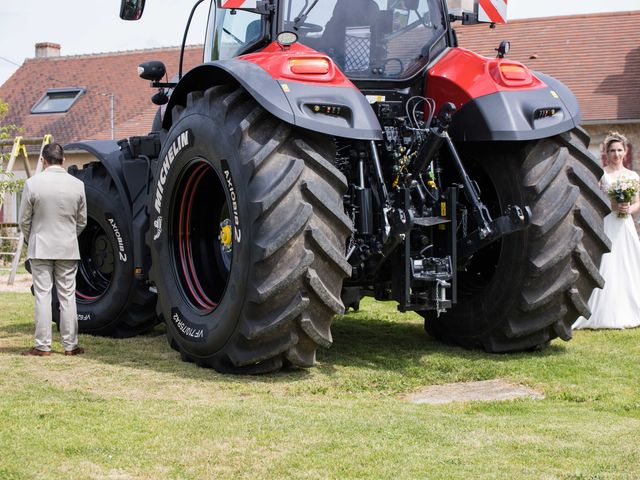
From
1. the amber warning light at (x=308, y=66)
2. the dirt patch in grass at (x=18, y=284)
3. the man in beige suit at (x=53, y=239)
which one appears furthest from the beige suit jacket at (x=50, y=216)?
the dirt patch in grass at (x=18, y=284)

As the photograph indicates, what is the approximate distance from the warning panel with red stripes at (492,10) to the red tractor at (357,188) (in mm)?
34

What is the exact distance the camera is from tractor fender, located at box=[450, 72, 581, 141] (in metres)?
6.53

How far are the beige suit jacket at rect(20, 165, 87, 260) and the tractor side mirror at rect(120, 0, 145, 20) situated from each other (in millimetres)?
1334

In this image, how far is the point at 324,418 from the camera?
496 cm

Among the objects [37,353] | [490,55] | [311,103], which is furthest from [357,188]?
[490,55]

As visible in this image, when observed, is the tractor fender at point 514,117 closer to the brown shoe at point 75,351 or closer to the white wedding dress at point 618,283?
the white wedding dress at point 618,283

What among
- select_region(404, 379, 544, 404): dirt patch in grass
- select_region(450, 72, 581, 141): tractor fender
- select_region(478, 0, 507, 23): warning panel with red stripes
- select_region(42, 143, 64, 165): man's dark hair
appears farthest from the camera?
select_region(478, 0, 507, 23): warning panel with red stripes

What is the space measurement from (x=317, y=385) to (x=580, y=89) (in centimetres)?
1930

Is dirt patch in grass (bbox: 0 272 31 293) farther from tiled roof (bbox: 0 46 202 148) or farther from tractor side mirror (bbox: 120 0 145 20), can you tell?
tiled roof (bbox: 0 46 202 148)

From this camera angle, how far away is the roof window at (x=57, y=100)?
33.8m

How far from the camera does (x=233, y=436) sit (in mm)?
4605

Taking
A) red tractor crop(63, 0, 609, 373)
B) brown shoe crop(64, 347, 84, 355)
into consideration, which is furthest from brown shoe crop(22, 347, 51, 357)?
red tractor crop(63, 0, 609, 373)

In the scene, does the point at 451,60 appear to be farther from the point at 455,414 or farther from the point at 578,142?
the point at 455,414

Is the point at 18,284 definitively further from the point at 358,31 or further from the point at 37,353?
the point at 358,31
